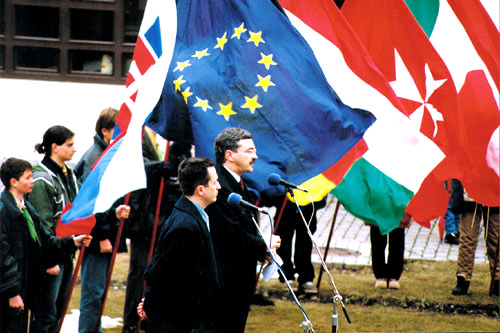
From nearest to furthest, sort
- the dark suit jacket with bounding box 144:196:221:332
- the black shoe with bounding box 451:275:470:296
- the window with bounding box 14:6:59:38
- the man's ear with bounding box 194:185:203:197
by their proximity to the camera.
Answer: the dark suit jacket with bounding box 144:196:221:332 < the man's ear with bounding box 194:185:203:197 < the black shoe with bounding box 451:275:470:296 < the window with bounding box 14:6:59:38

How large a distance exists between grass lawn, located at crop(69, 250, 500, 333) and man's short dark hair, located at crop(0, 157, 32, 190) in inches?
90.2

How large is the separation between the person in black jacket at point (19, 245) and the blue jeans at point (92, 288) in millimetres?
751

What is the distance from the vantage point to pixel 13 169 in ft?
20.6

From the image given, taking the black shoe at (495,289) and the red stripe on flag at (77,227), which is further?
the black shoe at (495,289)

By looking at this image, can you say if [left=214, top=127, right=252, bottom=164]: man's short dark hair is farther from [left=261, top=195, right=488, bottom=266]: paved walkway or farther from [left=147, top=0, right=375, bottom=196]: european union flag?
[left=261, top=195, right=488, bottom=266]: paved walkway

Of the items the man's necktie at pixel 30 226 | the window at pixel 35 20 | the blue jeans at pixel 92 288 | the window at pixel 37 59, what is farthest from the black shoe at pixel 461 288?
the window at pixel 35 20

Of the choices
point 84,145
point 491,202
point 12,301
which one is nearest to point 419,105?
point 491,202

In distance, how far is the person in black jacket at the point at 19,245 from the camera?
241 inches

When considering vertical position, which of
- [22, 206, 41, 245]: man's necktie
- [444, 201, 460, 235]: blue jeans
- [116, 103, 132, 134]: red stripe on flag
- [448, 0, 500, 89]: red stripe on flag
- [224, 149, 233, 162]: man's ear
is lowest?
[444, 201, 460, 235]: blue jeans

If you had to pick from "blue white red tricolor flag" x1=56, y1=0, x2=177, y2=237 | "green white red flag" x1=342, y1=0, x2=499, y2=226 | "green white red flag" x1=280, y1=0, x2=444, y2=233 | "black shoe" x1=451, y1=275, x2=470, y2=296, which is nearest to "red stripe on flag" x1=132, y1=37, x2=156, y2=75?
"blue white red tricolor flag" x1=56, y1=0, x2=177, y2=237

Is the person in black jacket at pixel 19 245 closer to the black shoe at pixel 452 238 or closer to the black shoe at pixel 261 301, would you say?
the black shoe at pixel 261 301

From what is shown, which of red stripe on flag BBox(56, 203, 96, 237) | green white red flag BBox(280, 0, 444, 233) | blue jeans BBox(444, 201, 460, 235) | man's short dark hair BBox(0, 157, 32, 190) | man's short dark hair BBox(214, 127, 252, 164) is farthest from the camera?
blue jeans BBox(444, 201, 460, 235)

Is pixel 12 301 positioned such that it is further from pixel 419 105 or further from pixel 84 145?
pixel 84 145

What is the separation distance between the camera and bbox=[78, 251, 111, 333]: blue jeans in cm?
728
